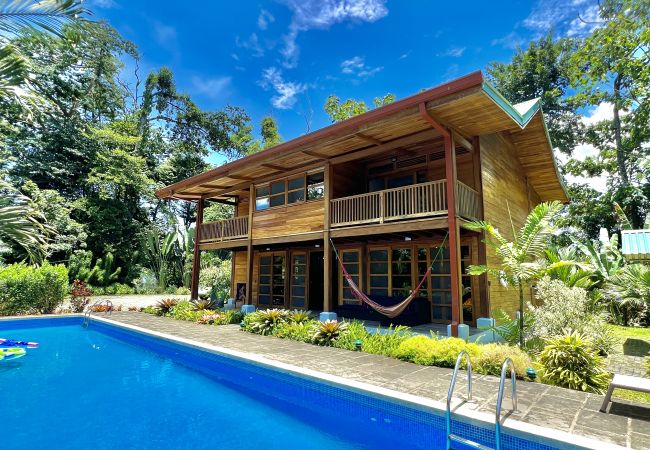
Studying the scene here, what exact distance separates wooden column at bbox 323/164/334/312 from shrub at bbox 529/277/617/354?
16.3ft

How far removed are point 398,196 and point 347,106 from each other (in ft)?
62.4

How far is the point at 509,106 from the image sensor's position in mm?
7980

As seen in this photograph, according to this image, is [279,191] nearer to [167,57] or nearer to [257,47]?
[257,47]

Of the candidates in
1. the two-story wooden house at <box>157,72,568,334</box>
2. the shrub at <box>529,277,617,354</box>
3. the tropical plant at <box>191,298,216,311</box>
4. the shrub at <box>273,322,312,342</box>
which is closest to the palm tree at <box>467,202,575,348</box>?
the shrub at <box>529,277,617,354</box>

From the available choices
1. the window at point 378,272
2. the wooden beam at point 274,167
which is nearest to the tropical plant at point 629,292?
the window at point 378,272

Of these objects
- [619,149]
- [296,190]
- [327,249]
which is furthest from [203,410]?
[619,149]

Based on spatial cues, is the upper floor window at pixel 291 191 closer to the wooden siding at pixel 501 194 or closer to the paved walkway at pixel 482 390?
the wooden siding at pixel 501 194

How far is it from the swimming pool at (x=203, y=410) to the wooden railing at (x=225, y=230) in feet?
20.5

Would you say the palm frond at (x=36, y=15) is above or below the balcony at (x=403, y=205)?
above

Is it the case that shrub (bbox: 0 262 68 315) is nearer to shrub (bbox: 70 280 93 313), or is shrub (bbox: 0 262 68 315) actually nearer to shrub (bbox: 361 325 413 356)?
shrub (bbox: 70 280 93 313)

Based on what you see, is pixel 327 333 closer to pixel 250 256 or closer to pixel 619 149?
pixel 250 256

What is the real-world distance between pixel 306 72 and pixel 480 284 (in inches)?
1033

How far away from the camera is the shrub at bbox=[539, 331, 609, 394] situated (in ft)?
16.8

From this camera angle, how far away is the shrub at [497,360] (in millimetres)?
5559
